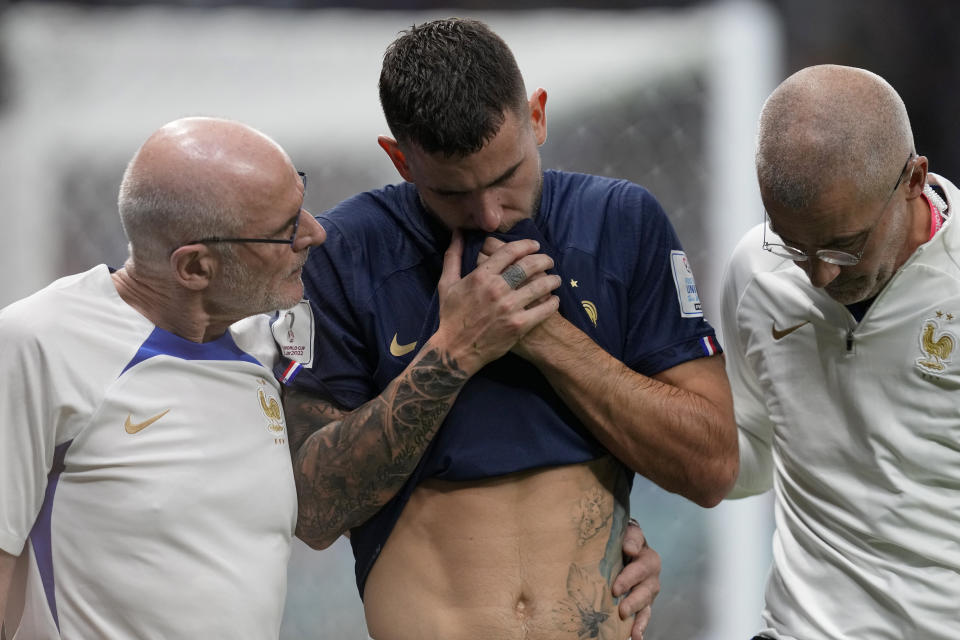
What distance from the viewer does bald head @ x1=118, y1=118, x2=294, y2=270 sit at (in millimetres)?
1641

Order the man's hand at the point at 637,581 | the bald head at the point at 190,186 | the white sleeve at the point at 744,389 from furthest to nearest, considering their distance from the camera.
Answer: the white sleeve at the point at 744,389
the man's hand at the point at 637,581
the bald head at the point at 190,186

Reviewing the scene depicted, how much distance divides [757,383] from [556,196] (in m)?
0.68

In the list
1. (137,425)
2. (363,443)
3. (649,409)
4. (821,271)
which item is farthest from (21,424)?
(821,271)

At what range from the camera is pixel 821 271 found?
6.21 ft

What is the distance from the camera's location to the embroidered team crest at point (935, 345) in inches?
74.2

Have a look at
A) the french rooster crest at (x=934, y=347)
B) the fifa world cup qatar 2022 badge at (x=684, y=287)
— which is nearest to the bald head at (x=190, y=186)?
the fifa world cup qatar 2022 badge at (x=684, y=287)

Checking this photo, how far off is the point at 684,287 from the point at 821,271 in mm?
255

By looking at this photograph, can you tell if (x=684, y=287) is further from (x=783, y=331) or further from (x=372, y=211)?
(x=372, y=211)

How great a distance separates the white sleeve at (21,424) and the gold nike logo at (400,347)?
0.57m

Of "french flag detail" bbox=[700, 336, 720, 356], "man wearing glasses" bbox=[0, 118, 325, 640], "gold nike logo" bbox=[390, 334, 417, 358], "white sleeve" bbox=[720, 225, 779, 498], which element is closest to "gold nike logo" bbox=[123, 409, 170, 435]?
"man wearing glasses" bbox=[0, 118, 325, 640]

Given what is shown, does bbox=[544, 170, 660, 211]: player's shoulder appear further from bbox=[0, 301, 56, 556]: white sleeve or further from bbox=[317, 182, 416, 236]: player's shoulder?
bbox=[0, 301, 56, 556]: white sleeve

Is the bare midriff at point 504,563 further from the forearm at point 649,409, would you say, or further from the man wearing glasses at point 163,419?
the man wearing glasses at point 163,419

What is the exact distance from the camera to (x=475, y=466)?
1.78 metres

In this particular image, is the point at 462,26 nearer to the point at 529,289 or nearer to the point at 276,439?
the point at 529,289
